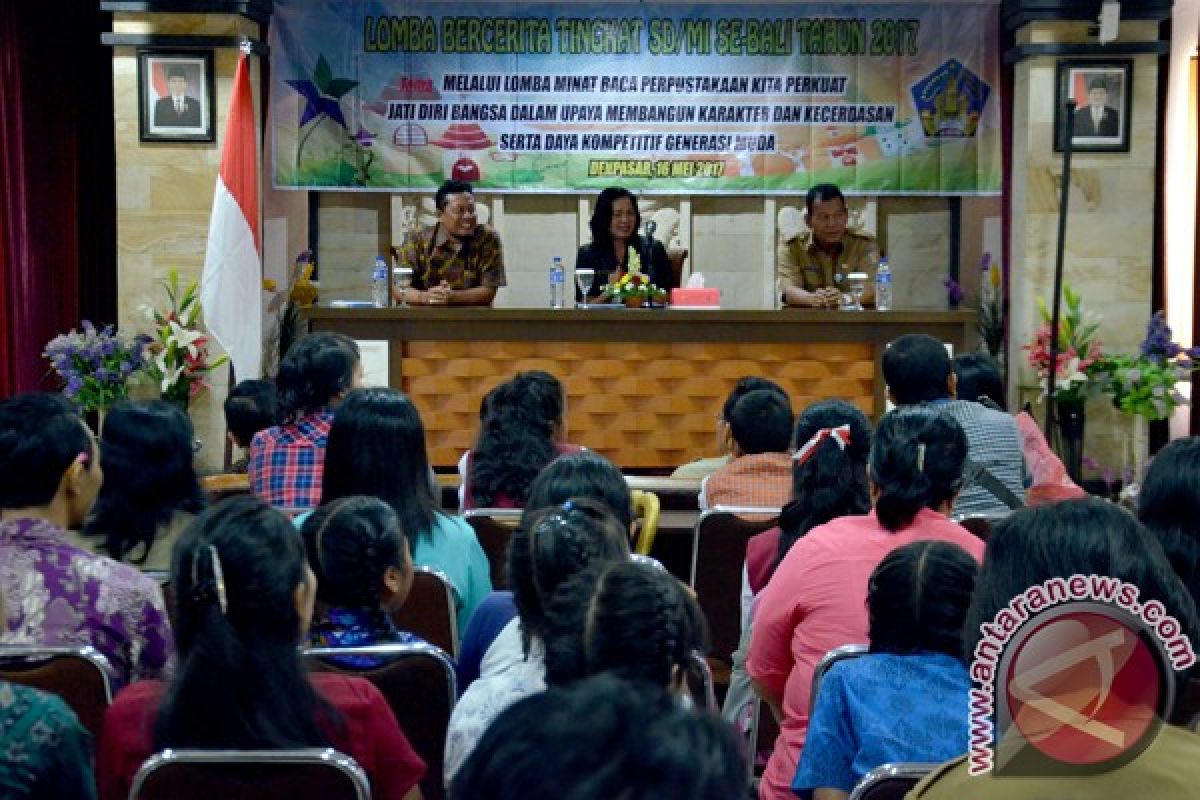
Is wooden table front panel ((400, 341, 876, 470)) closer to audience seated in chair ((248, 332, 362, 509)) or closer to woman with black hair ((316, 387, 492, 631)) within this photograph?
audience seated in chair ((248, 332, 362, 509))

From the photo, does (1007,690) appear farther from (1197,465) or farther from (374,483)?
(374,483)

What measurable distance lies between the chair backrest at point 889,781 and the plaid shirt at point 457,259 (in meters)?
5.88

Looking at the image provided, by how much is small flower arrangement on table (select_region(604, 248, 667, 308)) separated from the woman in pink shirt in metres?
4.47

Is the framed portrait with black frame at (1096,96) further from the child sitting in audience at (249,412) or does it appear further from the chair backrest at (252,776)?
the chair backrest at (252,776)

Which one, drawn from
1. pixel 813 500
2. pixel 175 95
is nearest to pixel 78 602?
pixel 813 500

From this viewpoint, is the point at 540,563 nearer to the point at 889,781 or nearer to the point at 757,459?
the point at 889,781

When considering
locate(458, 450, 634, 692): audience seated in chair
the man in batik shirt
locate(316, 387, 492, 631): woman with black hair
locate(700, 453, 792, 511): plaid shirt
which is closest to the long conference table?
the man in batik shirt

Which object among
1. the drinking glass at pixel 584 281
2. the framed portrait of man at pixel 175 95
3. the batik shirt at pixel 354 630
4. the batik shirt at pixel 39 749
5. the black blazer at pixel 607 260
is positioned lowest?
the batik shirt at pixel 354 630

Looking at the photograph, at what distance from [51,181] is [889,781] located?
7.48 m

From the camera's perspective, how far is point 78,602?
2635 mm

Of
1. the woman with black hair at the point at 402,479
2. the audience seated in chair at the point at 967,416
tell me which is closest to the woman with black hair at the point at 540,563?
the woman with black hair at the point at 402,479

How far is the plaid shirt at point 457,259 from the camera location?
7.72 m

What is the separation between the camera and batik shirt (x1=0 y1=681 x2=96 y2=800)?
1664 millimetres

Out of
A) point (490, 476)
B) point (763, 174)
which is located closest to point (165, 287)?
point (763, 174)
